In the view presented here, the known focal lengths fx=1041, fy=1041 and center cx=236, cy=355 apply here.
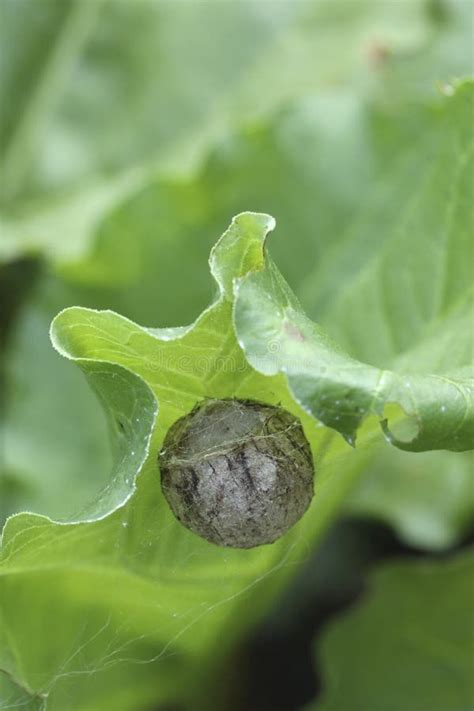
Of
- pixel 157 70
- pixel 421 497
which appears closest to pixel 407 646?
pixel 421 497

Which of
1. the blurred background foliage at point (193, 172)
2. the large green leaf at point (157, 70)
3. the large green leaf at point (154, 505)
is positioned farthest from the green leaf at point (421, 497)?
the large green leaf at point (157, 70)

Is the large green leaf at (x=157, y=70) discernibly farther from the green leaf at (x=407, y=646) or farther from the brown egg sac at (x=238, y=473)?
the brown egg sac at (x=238, y=473)

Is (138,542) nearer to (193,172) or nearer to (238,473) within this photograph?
(238,473)

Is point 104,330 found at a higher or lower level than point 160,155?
higher

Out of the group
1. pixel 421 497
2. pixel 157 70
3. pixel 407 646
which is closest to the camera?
pixel 407 646

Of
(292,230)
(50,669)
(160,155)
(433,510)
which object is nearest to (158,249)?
(292,230)

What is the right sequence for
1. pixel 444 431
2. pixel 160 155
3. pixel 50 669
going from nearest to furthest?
pixel 444 431, pixel 50 669, pixel 160 155

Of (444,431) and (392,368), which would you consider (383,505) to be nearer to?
(392,368)
